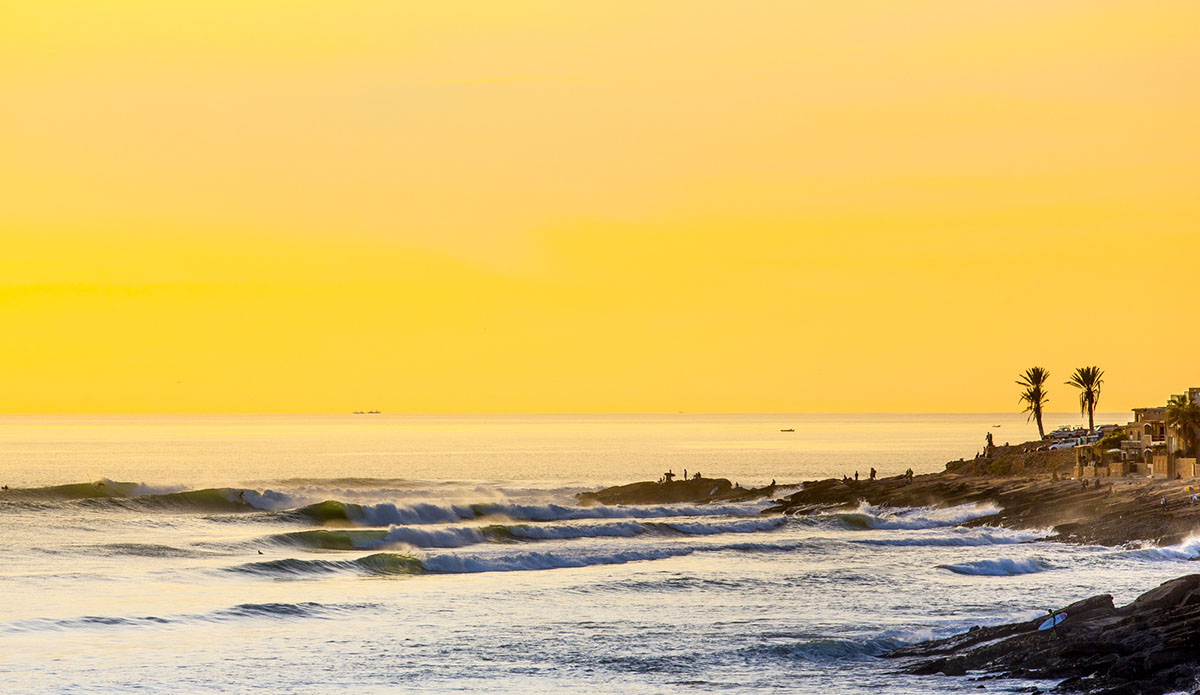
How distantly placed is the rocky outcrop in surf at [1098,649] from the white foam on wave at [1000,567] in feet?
49.5

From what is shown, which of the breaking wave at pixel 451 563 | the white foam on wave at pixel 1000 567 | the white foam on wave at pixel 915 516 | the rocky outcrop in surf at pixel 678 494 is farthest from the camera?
the rocky outcrop in surf at pixel 678 494

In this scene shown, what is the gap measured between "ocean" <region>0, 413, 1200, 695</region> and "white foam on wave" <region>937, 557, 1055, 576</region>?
0.13m

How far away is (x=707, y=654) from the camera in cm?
2722

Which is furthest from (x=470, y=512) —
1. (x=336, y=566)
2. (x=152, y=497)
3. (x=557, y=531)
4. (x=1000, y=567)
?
(x=1000, y=567)

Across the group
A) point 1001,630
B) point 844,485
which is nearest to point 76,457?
point 844,485

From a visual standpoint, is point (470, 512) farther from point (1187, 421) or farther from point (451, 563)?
point (1187, 421)

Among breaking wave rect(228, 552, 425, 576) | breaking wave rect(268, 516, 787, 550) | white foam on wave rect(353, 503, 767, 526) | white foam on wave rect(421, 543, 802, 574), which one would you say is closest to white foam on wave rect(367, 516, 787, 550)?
breaking wave rect(268, 516, 787, 550)

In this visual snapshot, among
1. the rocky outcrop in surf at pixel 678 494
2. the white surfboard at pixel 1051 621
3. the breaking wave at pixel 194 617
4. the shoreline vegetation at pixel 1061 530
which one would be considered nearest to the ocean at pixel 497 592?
the breaking wave at pixel 194 617

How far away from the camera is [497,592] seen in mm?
38844

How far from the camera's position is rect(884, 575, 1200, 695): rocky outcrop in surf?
824 inches

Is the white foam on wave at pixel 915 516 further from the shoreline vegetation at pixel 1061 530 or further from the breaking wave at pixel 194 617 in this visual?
the breaking wave at pixel 194 617

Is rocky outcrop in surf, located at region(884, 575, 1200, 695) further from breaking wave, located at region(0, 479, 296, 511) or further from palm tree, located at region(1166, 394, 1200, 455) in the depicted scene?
breaking wave, located at region(0, 479, 296, 511)

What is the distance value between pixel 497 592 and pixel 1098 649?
20590mm

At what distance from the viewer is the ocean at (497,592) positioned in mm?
25547
